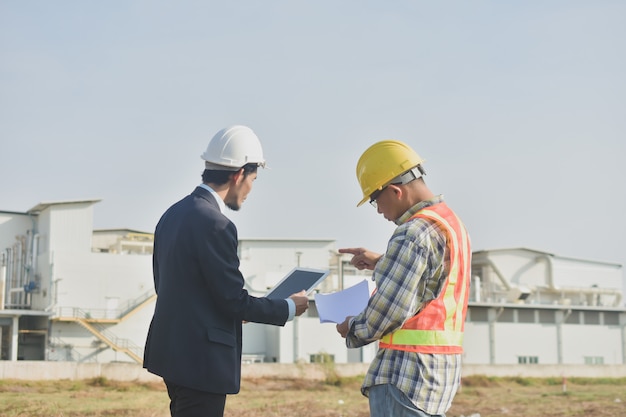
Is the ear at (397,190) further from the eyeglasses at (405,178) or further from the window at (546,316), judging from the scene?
the window at (546,316)

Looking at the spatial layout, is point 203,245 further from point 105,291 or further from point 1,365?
point 105,291

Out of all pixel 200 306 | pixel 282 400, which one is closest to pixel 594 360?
pixel 282 400

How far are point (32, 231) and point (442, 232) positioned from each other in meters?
42.4

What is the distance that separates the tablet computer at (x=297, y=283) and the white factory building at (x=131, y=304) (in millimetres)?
34209

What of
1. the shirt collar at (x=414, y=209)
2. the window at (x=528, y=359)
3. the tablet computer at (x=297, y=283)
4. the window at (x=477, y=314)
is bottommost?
the window at (x=528, y=359)

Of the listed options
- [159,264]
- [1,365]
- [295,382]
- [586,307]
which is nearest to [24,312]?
Answer: [1,365]

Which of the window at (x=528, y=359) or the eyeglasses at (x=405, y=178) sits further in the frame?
the window at (x=528, y=359)

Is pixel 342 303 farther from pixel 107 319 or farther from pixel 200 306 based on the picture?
pixel 107 319

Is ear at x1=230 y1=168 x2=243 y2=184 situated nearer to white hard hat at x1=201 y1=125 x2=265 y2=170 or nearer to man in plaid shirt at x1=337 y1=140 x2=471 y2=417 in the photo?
white hard hat at x1=201 y1=125 x2=265 y2=170

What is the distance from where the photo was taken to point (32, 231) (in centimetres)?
4350

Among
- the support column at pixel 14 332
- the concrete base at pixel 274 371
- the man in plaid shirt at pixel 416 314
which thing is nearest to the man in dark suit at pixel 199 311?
the man in plaid shirt at pixel 416 314

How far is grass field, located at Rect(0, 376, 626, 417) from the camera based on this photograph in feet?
49.7

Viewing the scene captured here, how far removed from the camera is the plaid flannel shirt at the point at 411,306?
3.68 metres

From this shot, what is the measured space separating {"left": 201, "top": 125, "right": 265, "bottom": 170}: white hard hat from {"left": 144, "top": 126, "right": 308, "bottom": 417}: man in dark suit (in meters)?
0.24
